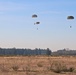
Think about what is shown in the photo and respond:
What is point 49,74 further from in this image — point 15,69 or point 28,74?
point 15,69

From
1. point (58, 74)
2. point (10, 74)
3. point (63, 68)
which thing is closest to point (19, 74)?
point (10, 74)

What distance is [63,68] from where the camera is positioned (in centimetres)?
3909

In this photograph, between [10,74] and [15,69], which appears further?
[15,69]

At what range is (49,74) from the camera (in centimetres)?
3391

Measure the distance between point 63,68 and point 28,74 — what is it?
6.88 m

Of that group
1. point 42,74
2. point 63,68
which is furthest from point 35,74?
point 63,68

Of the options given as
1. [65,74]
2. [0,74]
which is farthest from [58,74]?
[0,74]

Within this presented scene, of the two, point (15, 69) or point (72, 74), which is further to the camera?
point (15, 69)

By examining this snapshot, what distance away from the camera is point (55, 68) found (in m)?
38.2

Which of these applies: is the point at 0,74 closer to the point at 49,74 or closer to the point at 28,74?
the point at 28,74

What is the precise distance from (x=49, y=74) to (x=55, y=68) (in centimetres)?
433

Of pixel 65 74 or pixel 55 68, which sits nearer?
pixel 65 74

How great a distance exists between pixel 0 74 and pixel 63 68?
8651 mm

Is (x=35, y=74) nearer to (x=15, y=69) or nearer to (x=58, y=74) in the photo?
(x=58, y=74)
